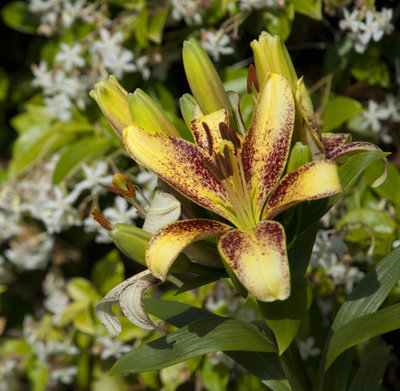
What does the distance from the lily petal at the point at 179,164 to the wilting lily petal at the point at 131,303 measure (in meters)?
0.10

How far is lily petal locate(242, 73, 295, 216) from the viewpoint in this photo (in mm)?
601

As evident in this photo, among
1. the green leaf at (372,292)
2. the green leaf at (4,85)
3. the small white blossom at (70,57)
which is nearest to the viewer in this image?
the green leaf at (372,292)

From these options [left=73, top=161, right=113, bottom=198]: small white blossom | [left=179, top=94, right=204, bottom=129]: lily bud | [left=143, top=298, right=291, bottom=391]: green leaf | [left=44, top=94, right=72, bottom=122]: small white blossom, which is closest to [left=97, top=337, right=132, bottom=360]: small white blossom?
[left=73, top=161, right=113, bottom=198]: small white blossom

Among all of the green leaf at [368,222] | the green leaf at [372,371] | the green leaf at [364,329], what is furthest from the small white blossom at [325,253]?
the green leaf at [364,329]

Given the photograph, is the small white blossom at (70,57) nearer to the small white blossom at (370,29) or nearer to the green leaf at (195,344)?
the small white blossom at (370,29)

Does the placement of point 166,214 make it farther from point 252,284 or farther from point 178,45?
point 178,45

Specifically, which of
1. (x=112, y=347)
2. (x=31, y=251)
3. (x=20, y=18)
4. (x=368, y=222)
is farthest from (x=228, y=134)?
(x=20, y=18)

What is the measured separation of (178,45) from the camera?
4.54ft

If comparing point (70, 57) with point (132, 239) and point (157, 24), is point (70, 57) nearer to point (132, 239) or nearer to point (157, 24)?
point (157, 24)

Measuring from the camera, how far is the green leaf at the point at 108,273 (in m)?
1.41

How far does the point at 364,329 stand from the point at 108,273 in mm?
901

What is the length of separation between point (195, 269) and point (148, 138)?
0.52ft

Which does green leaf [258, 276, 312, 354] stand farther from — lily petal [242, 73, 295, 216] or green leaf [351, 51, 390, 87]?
green leaf [351, 51, 390, 87]

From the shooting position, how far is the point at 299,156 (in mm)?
591
